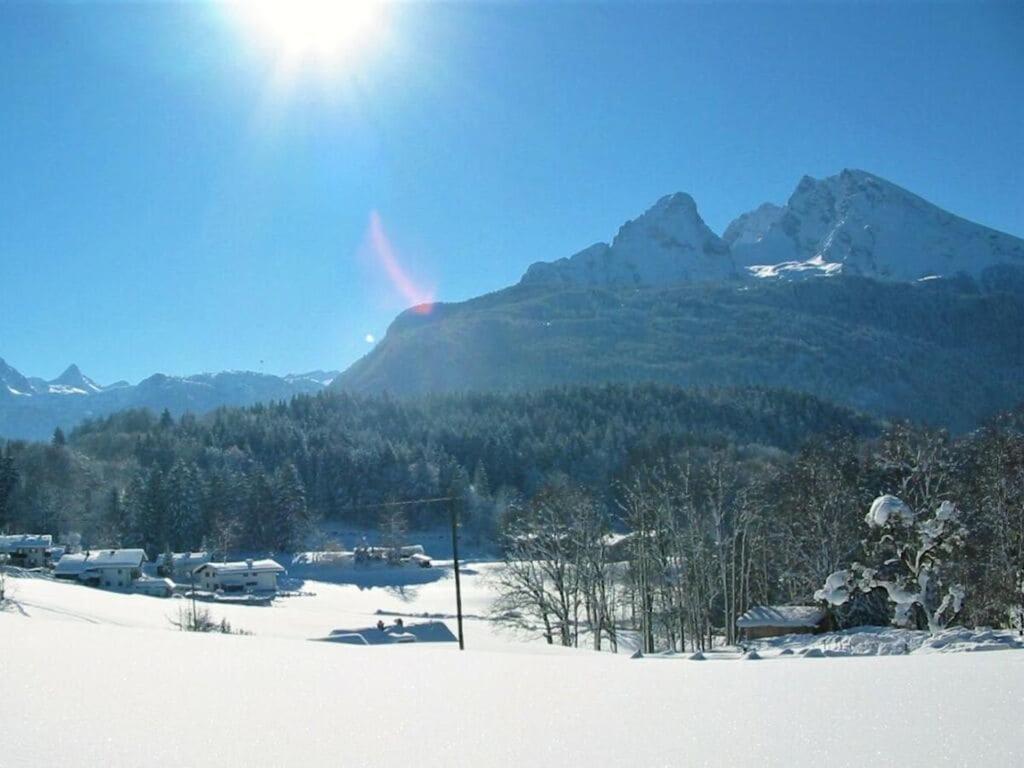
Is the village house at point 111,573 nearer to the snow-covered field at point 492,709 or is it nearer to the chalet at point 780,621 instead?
the chalet at point 780,621

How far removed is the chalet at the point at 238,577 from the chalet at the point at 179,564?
4481 mm

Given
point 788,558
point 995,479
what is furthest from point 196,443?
point 995,479

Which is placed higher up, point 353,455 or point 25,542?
point 353,455

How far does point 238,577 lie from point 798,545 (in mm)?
45255

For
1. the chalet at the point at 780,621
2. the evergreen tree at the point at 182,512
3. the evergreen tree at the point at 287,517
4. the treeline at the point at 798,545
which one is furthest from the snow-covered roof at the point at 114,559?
the chalet at the point at 780,621

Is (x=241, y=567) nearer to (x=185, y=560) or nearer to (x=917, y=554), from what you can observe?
(x=185, y=560)

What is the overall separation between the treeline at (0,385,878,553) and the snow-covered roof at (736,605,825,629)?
33456mm

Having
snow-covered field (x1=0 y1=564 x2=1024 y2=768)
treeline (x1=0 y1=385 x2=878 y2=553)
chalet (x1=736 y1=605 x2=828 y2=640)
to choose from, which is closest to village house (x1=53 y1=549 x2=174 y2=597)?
treeline (x1=0 y1=385 x2=878 y2=553)

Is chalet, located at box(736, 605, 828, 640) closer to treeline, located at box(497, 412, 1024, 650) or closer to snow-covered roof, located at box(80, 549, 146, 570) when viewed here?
treeline, located at box(497, 412, 1024, 650)

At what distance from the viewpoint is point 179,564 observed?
A: 7175cm

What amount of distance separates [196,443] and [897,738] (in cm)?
11380

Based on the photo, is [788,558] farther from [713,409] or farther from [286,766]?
[713,409]

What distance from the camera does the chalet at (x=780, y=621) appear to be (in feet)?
102

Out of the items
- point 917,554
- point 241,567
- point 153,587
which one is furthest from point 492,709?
point 241,567
